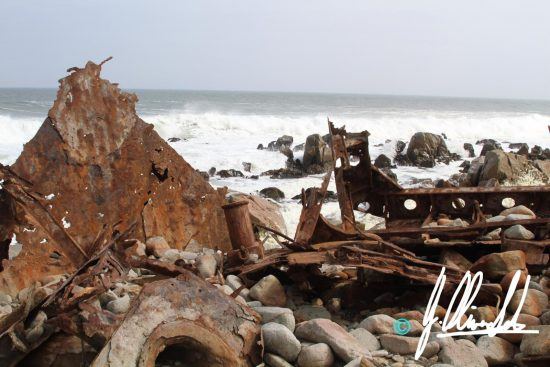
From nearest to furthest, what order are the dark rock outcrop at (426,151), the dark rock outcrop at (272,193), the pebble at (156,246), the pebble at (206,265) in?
the pebble at (206,265), the pebble at (156,246), the dark rock outcrop at (272,193), the dark rock outcrop at (426,151)

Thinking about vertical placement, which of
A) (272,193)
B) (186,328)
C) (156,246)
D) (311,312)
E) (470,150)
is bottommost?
(272,193)

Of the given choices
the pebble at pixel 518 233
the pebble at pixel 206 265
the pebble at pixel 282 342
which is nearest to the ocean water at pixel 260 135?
the pebble at pixel 518 233

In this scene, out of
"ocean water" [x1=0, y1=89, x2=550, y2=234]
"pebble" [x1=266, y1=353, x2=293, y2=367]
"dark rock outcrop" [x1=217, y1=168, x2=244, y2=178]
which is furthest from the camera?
"dark rock outcrop" [x1=217, y1=168, x2=244, y2=178]

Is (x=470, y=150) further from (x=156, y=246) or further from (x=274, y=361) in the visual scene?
(x=274, y=361)

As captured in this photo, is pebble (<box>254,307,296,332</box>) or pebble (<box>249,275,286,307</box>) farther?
pebble (<box>249,275,286,307</box>)

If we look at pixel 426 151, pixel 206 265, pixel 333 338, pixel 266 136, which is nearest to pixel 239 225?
pixel 206 265

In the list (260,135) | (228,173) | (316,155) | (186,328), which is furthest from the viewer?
(260,135)

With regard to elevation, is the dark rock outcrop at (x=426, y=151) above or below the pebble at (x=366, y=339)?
below

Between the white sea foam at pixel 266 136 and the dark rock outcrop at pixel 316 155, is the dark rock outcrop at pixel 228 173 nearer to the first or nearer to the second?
the white sea foam at pixel 266 136

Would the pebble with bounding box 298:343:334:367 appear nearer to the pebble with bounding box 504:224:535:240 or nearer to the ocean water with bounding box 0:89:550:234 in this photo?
the pebble with bounding box 504:224:535:240

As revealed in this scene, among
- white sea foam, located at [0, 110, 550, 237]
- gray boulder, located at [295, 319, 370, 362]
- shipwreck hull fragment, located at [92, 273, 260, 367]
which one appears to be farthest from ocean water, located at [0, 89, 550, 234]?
shipwreck hull fragment, located at [92, 273, 260, 367]

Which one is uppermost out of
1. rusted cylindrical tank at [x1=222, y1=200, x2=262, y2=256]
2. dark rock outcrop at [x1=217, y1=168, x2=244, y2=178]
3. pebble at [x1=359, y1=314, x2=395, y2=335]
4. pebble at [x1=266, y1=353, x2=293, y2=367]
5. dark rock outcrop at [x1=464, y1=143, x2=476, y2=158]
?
rusted cylindrical tank at [x1=222, y1=200, x2=262, y2=256]

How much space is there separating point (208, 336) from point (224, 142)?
2343 cm

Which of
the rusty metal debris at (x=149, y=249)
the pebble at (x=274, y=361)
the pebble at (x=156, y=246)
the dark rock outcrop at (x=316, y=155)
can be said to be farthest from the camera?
the dark rock outcrop at (x=316, y=155)
